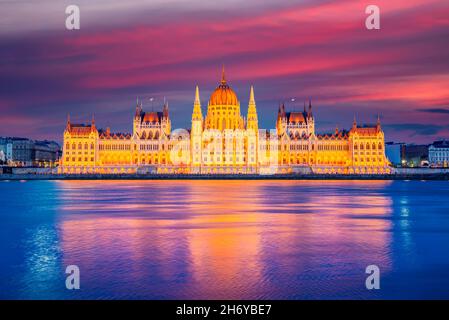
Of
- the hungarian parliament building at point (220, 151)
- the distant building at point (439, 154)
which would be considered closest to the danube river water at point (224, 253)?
the hungarian parliament building at point (220, 151)

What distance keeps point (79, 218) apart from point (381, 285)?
27.0m

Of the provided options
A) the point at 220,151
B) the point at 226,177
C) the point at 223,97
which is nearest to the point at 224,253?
the point at 226,177

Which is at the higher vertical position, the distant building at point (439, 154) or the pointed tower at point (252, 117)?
the pointed tower at point (252, 117)

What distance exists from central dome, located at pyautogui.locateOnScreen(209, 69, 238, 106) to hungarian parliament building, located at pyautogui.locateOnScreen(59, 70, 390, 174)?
7.05m

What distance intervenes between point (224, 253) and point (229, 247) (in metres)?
1.64

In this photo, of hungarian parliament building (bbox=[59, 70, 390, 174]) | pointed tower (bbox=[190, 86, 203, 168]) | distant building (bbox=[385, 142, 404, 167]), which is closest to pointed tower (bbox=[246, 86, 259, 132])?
hungarian parliament building (bbox=[59, 70, 390, 174])

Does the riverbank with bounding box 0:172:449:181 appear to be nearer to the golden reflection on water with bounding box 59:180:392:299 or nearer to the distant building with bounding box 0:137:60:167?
the distant building with bounding box 0:137:60:167

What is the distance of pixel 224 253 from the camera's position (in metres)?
26.6

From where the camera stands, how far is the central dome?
15512 cm

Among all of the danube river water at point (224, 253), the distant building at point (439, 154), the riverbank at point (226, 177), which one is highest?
the distant building at point (439, 154)

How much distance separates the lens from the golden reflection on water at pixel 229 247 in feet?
67.8

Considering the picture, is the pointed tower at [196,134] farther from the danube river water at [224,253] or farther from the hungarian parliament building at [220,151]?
the danube river water at [224,253]

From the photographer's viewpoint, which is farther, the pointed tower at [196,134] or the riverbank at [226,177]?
the pointed tower at [196,134]

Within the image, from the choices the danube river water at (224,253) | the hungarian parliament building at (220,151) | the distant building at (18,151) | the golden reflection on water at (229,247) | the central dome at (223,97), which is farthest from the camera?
the distant building at (18,151)
